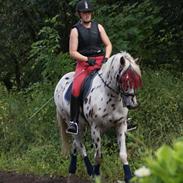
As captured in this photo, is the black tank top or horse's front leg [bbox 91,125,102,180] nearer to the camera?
horse's front leg [bbox 91,125,102,180]

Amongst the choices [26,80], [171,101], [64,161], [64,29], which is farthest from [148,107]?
[26,80]

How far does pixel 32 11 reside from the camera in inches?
684

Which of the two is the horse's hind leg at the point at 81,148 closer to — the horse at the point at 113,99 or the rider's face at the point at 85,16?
the horse at the point at 113,99

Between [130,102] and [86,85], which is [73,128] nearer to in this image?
[86,85]

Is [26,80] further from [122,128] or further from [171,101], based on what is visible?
[122,128]

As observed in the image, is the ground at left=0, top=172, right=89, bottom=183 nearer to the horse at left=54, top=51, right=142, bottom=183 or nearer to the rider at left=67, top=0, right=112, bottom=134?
the horse at left=54, top=51, right=142, bottom=183

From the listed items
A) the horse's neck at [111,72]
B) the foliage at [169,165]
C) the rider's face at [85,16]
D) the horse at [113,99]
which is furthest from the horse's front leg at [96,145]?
the foliage at [169,165]

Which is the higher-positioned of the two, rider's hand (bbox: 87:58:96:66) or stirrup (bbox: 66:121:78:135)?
rider's hand (bbox: 87:58:96:66)

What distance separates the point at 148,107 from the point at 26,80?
30.7ft

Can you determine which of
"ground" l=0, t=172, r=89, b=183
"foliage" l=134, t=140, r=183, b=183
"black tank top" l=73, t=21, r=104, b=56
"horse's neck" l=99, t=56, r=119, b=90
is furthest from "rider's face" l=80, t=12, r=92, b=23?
"foliage" l=134, t=140, r=183, b=183

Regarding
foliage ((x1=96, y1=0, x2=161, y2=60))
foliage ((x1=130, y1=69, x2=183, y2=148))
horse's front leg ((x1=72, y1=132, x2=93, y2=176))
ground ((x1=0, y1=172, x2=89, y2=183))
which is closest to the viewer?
horse's front leg ((x1=72, y1=132, x2=93, y2=176))

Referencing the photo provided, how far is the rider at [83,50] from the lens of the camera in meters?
8.45

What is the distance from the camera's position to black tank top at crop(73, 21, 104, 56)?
864 cm

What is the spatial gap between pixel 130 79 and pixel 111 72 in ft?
1.36
